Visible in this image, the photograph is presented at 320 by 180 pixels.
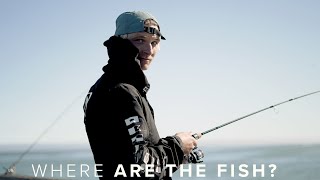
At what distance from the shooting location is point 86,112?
251 centimetres

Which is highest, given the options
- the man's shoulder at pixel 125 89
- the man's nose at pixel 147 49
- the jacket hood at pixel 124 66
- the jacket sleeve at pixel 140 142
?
the man's nose at pixel 147 49

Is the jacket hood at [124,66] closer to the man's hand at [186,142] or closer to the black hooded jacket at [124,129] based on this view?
the black hooded jacket at [124,129]

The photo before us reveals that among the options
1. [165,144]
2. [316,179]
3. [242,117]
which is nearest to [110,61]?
[165,144]

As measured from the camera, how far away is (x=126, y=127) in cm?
225

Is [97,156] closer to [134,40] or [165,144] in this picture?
[165,144]

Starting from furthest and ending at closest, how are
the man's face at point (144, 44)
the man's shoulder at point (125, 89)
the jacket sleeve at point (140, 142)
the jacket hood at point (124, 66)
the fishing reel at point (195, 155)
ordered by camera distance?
1. the fishing reel at point (195, 155)
2. the man's face at point (144, 44)
3. the jacket hood at point (124, 66)
4. the man's shoulder at point (125, 89)
5. the jacket sleeve at point (140, 142)

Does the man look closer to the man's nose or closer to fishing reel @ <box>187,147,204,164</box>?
the man's nose

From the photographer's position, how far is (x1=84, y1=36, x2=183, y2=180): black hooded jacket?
225 centimetres

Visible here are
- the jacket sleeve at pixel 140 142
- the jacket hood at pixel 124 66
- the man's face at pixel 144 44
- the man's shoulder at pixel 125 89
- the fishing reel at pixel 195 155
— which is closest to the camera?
the jacket sleeve at pixel 140 142

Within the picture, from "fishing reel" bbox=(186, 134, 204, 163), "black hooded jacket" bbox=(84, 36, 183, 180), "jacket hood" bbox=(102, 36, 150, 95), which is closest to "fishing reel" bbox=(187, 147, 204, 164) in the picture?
"fishing reel" bbox=(186, 134, 204, 163)

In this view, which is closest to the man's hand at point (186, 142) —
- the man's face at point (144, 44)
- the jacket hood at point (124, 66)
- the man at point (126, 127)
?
the man at point (126, 127)

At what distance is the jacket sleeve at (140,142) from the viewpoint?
2227mm

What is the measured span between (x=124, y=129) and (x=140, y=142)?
0.37 feet

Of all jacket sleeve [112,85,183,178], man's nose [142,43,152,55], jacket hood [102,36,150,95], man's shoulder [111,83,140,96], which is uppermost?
man's nose [142,43,152,55]
